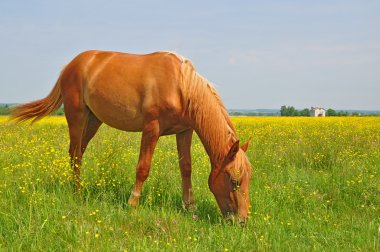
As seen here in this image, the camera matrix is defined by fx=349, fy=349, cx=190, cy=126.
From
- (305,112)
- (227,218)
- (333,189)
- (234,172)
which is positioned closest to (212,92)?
(234,172)

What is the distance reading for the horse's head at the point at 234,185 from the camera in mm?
4047

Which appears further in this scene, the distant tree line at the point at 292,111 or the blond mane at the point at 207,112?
the distant tree line at the point at 292,111

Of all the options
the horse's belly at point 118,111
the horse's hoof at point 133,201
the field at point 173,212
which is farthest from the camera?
the horse's belly at point 118,111

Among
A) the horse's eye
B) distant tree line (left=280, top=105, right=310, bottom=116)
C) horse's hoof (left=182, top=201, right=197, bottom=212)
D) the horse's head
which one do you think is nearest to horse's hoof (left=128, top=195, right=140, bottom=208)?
horse's hoof (left=182, top=201, right=197, bottom=212)

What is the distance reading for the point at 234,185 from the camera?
4.12 m


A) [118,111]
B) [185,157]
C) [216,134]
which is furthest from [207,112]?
[118,111]

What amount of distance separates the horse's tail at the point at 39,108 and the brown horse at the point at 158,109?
340mm

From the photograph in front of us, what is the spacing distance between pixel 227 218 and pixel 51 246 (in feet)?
6.32

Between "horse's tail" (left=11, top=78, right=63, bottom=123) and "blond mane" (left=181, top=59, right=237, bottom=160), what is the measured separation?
8.46 ft

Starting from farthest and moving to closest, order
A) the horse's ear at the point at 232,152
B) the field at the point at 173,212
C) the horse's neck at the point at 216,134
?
the horse's neck at the point at 216,134, the horse's ear at the point at 232,152, the field at the point at 173,212

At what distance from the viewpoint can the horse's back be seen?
464 centimetres

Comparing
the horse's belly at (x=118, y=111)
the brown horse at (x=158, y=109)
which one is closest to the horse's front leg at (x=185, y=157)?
the brown horse at (x=158, y=109)

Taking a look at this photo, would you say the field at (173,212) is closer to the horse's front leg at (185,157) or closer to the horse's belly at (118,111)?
the horse's front leg at (185,157)

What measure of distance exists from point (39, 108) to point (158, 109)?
8.58 feet
